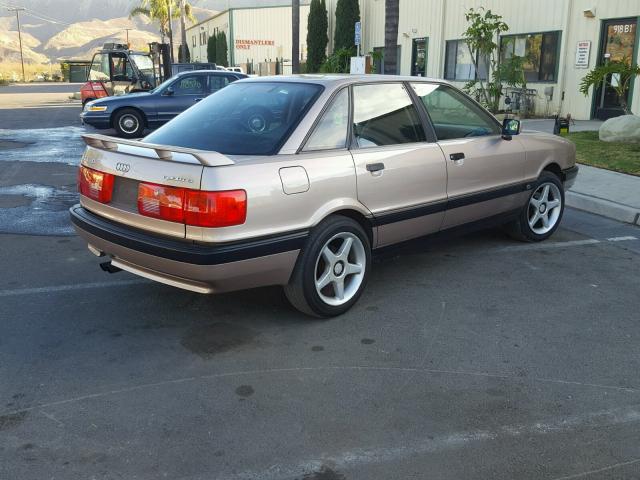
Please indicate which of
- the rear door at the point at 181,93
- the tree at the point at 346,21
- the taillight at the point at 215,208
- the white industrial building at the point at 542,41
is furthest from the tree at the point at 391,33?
the tree at the point at 346,21

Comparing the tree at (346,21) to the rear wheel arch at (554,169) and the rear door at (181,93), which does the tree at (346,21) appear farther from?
the rear wheel arch at (554,169)

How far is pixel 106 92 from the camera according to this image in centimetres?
1981

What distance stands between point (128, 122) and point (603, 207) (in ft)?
35.7

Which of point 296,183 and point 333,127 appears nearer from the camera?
point 296,183

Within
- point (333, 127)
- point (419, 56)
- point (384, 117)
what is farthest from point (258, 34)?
point (333, 127)

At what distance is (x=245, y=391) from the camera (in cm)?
346

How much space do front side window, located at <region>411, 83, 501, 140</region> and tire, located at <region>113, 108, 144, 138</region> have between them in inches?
429

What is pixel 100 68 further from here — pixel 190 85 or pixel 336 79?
pixel 336 79

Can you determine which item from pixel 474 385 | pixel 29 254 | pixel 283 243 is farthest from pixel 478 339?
pixel 29 254

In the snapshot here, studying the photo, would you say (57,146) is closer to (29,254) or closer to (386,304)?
(29,254)

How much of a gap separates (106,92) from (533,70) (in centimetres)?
1298

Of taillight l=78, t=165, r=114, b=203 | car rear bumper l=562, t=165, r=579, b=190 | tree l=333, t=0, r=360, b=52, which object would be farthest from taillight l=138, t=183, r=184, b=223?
tree l=333, t=0, r=360, b=52

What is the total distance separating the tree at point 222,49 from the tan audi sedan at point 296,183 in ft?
156

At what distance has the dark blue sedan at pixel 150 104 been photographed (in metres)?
14.6
